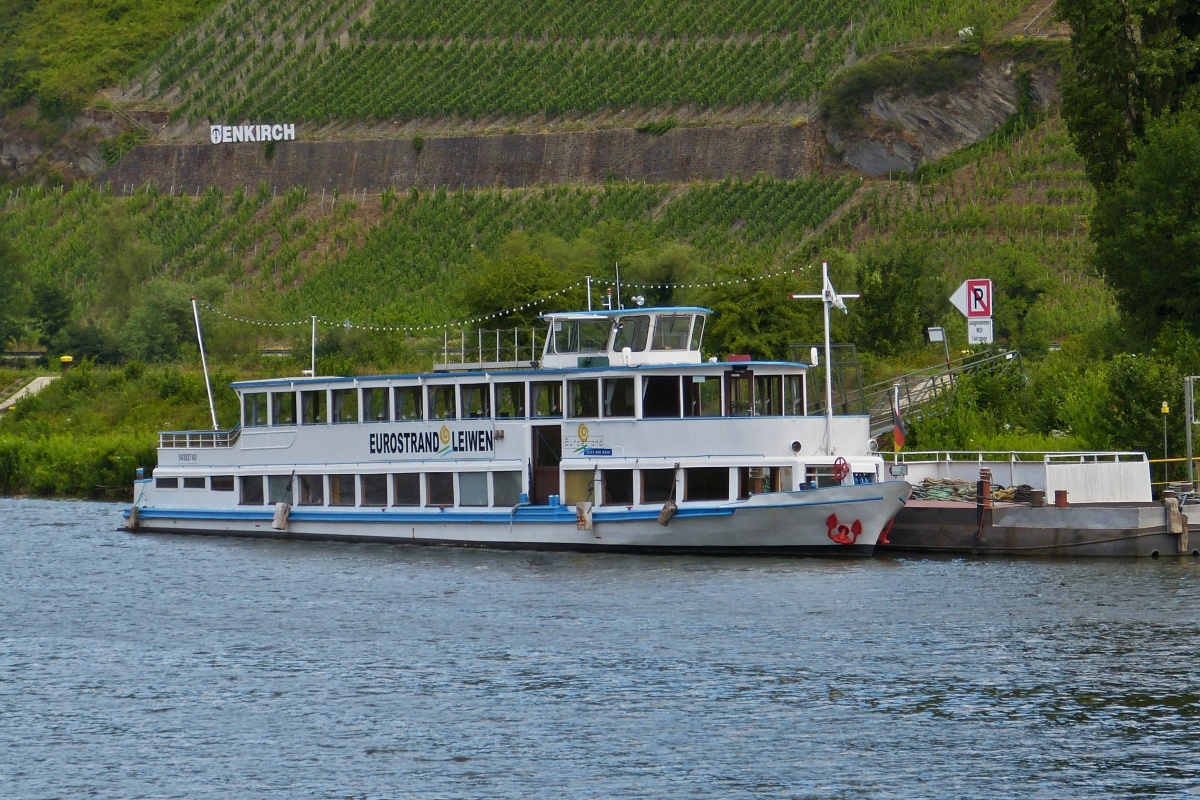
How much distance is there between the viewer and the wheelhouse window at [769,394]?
39.3 meters

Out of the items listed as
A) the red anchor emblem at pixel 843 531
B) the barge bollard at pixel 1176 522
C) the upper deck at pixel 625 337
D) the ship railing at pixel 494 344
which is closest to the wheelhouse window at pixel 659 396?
the upper deck at pixel 625 337

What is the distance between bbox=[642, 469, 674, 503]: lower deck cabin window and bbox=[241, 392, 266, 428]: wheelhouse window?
12306 millimetres

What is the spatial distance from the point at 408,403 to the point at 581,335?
16.6ft

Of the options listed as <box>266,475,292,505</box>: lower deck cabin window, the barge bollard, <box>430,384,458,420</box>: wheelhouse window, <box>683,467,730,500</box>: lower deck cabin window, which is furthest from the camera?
<box>266,475,292,505</box>: lower deck cabin window

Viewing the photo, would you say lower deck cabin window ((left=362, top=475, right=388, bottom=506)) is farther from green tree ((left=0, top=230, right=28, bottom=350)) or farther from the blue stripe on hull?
green tree ((left=0, top=230, right=28, bottom=350))

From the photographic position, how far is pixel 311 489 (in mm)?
45938

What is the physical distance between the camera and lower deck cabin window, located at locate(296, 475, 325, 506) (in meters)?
45.7

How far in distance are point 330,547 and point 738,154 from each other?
66.9 meters

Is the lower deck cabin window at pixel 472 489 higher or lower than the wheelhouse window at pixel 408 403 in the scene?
lower

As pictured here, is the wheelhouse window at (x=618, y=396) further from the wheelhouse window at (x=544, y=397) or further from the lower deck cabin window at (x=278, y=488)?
the lower deck cabin window at (x=278, y=488)

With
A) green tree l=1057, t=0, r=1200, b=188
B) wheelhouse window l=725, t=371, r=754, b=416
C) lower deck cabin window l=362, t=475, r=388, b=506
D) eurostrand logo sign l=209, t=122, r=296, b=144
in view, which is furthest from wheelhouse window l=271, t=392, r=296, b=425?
eurostrand logo sign l=209, t=122, r=296, b=144

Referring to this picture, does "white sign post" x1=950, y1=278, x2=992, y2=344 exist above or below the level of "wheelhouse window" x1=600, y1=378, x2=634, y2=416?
above

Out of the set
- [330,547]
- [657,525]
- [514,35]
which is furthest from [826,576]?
[514,35]

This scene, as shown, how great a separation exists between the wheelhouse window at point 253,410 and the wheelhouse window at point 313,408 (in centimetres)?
168
